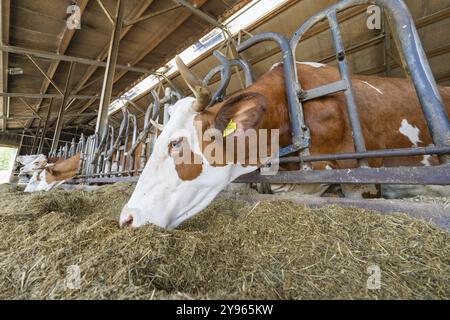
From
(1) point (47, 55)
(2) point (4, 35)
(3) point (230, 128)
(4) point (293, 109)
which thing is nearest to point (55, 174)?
(1) point (47, 55)

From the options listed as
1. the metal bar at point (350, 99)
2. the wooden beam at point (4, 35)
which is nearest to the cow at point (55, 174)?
the wooden beam at point (4, 35)

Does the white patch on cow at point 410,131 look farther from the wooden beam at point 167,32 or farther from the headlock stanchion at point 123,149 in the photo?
the wooden beam at point 167,32

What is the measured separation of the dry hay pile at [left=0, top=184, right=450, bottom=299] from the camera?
66 cm

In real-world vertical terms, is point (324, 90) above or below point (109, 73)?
below

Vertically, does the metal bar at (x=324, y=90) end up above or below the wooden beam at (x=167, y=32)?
below

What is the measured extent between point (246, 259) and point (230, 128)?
36.7 inches

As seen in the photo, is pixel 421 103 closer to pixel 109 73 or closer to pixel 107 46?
pixel 109 73

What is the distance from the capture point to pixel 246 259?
87 cm

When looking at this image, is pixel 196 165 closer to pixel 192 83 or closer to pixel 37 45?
pixel 192 83

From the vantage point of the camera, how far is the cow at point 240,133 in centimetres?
154

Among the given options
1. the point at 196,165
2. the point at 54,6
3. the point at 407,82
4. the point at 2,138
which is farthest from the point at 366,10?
the point at 2,138

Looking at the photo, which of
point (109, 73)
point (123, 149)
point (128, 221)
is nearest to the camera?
point (128, 221)

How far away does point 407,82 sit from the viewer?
2035 millimetres
